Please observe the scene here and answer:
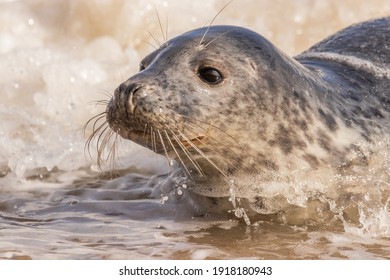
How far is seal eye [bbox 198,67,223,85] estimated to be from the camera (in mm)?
4602

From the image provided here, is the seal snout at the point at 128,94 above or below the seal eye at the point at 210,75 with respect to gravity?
below

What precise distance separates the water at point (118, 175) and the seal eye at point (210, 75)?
26.4 inches

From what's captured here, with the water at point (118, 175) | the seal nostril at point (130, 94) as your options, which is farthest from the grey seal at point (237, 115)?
the water at point (118, 175)

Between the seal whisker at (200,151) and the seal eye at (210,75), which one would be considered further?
the seal eye at (210,75)

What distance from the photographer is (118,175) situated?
20.5ft

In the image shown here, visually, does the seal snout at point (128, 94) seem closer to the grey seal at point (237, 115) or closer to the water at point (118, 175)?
the grey seal at point (237, 115)

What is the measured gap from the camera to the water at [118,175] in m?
4.59

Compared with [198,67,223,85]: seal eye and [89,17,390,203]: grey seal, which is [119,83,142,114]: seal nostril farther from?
[198,67,223,85]: seal eye

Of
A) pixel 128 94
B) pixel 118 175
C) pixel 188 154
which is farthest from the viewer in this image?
pixel 118 175

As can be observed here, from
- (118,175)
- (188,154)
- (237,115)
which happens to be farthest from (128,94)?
(118,175)

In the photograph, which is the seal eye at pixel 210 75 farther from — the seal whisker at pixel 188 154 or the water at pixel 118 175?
the water at pixel 118 175

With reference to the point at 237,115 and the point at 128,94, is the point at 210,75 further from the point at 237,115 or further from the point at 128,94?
the point at 128,94

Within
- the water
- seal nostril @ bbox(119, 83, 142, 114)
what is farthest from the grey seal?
the water

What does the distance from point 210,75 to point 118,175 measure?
1834 mm
